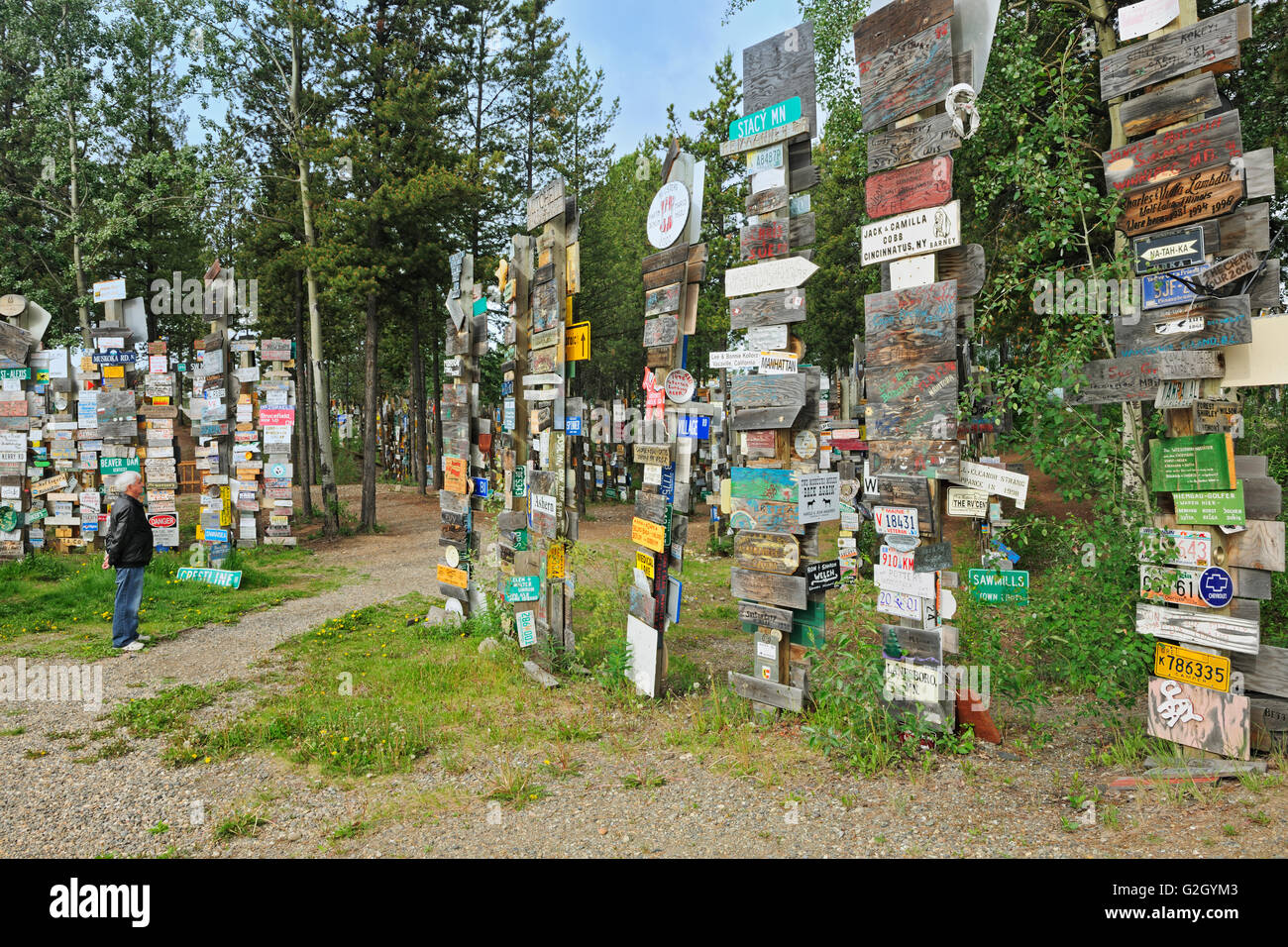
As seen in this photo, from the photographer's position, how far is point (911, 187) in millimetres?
5059

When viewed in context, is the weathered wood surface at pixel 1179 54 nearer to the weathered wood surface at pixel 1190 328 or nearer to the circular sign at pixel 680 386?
the weathered wood surface at pixel 1190 328

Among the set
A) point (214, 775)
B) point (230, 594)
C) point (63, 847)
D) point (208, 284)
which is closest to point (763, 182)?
point (214, 775)

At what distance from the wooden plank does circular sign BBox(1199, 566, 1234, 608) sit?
2.77 metres

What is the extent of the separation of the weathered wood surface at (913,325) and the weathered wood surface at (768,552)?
1575 mm

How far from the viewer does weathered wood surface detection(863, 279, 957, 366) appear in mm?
4895

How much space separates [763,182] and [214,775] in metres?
6.24

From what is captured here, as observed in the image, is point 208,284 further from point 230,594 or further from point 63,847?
point 63,847

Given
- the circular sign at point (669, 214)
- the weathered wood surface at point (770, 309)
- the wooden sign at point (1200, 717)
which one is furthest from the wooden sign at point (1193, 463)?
the circular sign at point (669, 214)

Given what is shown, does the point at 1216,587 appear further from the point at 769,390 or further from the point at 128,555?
the point at 128,555

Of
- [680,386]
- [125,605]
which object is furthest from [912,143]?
[125,605]

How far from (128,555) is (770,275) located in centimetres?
770

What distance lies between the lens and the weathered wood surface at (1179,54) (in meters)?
4.54

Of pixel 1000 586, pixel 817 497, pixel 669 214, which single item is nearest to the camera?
pixel 1000 586

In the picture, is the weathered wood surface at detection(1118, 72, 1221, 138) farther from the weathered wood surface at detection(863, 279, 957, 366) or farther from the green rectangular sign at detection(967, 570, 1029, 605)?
the green rectangular sign at detection(967, 570, 1029, 605)
